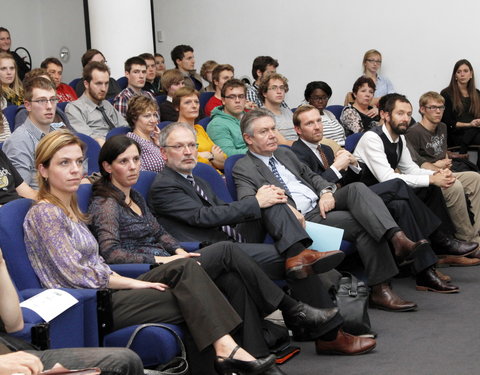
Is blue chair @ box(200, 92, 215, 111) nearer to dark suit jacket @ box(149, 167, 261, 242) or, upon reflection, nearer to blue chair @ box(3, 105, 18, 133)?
blue chair @ box(3, 105, 18, 133)

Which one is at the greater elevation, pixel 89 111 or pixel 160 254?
pixel 89 111

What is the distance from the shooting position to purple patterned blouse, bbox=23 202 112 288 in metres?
2.93

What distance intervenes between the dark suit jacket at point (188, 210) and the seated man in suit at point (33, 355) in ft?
4.47

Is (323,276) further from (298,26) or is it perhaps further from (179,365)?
(298,26)

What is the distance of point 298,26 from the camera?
853 centimetres

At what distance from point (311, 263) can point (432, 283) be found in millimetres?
1311

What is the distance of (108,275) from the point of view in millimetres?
3080

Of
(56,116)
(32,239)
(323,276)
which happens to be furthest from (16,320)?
(56,116)

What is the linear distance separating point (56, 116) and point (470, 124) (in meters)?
3.91

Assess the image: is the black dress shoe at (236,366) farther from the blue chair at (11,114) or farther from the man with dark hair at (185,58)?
the man with dark hair at (185,58)

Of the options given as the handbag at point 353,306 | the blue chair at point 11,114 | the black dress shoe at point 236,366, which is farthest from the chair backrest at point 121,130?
the black dress shoe at point 236,366

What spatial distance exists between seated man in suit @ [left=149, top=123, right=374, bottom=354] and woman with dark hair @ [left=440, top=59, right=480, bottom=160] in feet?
12.1

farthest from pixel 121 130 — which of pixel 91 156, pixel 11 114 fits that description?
pixel 11 114

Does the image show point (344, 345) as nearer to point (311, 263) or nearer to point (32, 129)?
point (311, 263)
